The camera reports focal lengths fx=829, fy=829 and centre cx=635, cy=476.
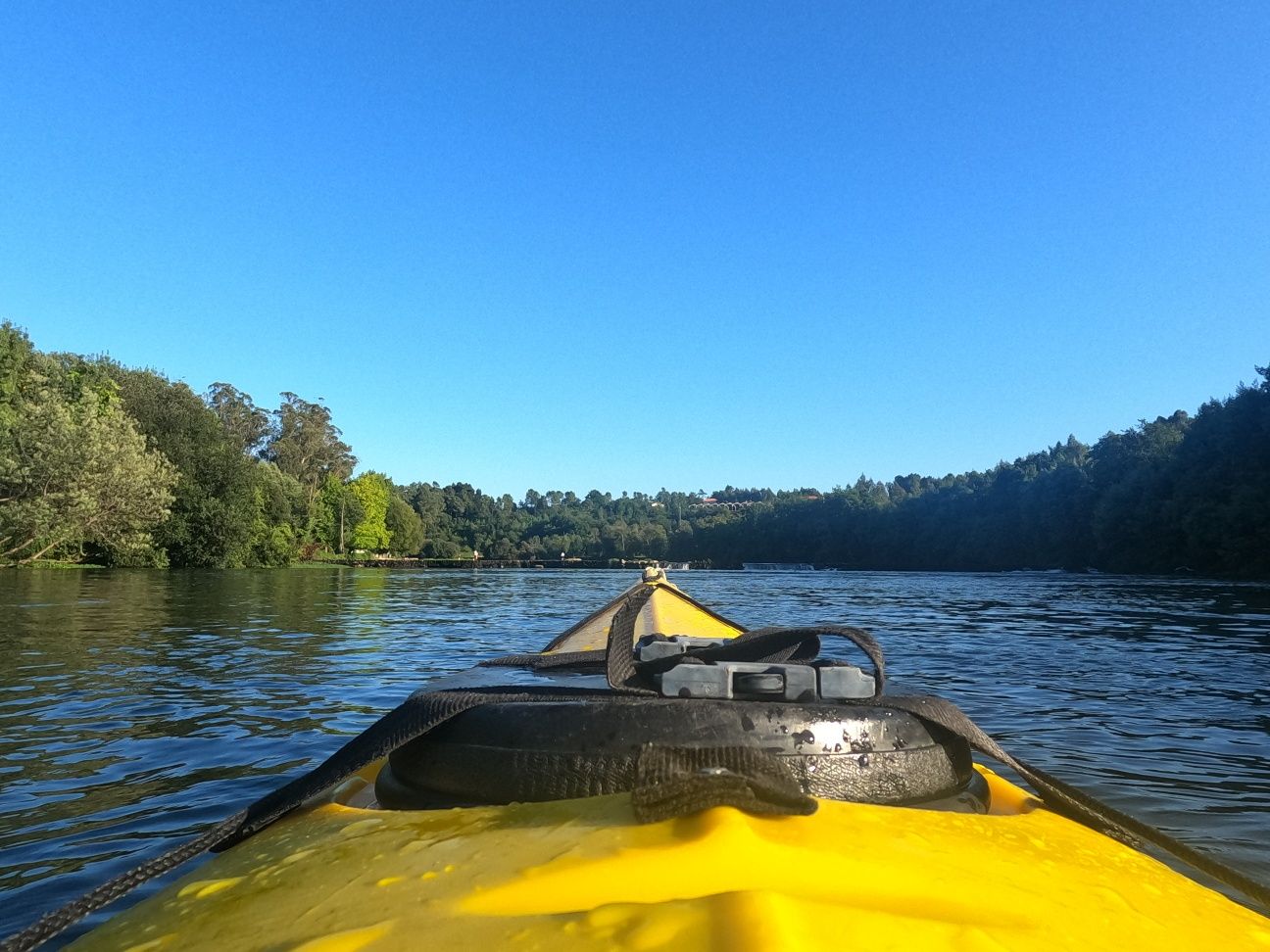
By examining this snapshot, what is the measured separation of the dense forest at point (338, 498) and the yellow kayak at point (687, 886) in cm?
3403

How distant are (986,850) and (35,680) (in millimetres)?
8519

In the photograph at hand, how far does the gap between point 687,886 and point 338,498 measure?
82.3 metres

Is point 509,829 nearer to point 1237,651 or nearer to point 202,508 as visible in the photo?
point 1237,651

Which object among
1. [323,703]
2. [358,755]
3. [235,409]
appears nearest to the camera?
[358,755]

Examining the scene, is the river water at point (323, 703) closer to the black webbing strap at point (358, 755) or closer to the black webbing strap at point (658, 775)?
the black webbing strap at point (658, 775)

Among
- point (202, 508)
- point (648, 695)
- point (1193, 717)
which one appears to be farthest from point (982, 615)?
point (202, 508)

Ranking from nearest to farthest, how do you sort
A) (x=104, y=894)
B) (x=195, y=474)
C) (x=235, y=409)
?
(x=104, y=894)
(x=195, y=474)
(x=235, y=409)

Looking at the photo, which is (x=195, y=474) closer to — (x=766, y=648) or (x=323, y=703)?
(x=323, y=703)

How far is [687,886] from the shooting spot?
3.92 ft

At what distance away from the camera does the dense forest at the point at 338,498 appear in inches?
1224

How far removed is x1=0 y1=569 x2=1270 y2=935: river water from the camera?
382cm

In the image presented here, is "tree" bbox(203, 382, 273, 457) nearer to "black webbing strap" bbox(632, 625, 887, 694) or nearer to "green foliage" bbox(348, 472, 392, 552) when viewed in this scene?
"green foliage" bbox(348, 472, 392, 552)

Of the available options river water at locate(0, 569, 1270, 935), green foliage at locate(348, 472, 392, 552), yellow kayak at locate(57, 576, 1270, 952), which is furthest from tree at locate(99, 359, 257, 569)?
yellow kayak at locate(57, 576, 1270, 952)

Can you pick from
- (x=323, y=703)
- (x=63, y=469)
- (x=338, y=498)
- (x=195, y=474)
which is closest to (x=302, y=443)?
(x=338, y=498)
